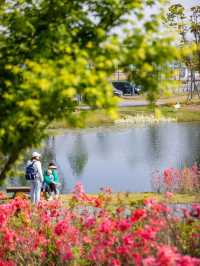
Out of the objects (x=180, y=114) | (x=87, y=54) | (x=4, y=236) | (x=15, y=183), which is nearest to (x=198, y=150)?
(x=15, y=183)

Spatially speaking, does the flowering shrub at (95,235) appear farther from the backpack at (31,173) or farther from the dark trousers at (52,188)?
the dark trousers at (52,188)

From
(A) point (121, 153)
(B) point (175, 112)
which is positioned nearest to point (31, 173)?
(A) point (121, 153)

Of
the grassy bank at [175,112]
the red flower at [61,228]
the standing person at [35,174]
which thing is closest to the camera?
the red flower at [61,228]

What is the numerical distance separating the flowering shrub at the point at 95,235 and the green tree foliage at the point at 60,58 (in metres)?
1.91

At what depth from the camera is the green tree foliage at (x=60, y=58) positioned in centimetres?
562

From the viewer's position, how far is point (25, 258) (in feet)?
32.8

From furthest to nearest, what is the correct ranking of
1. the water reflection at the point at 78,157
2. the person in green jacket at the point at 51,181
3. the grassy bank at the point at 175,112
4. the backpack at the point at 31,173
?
the grassy bank at the point at 175,112 < the water reflection at the point at 78,157 < the person in green jacket at the point at 51,181 < the backpack at the point at 31,173

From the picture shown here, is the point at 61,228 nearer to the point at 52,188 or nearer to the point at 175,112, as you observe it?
the point at 52,188

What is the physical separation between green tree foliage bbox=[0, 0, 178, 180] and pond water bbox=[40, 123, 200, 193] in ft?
52.8

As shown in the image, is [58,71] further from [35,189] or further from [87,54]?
[35,189]

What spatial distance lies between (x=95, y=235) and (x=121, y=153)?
26.0 metres

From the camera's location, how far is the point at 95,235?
8.99m

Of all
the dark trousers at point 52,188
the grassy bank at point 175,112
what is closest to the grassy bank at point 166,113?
the grassy bank at point 175,112

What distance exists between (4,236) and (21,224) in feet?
2.09
